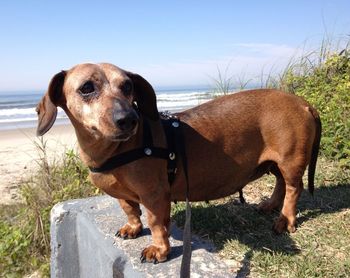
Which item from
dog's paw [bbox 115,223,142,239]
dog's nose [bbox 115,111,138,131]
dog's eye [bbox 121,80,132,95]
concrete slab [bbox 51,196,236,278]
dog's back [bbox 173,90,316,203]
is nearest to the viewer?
dog's nose [bbox 115,111,138,131]

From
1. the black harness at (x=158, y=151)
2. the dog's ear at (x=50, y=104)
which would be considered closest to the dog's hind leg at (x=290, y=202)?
the black harness at (x=158, y=151)

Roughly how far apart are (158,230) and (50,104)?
1.09m

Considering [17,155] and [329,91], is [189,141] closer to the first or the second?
[329,91]

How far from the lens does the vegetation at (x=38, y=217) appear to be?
15.7ft

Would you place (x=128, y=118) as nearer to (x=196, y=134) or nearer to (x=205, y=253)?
(x=196, y=134)

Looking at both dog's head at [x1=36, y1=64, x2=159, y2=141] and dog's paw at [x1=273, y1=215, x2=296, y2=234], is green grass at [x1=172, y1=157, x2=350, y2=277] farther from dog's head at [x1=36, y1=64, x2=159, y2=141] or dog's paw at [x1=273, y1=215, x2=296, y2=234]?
dog's head at [x1=36, y1=64, x2=159, y2=141]

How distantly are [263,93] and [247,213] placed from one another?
1055mm

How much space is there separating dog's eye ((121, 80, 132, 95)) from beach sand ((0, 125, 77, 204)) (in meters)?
3.35

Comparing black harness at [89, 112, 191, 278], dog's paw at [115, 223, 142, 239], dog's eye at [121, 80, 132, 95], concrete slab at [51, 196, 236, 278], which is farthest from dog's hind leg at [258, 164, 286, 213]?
dog's eye at [121, 80, 132, 95]

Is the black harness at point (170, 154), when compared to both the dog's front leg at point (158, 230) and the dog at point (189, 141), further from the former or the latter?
the dog's front leg at point (158, 230)

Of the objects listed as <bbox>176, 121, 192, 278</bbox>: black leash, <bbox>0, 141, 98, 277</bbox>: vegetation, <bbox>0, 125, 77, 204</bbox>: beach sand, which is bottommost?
<bbox>0, 125, 77, 204</bbox>: beach sand

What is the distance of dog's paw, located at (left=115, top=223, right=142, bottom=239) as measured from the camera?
325 centimetres

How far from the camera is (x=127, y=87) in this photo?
2678 mm

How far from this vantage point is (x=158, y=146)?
2824 mm
